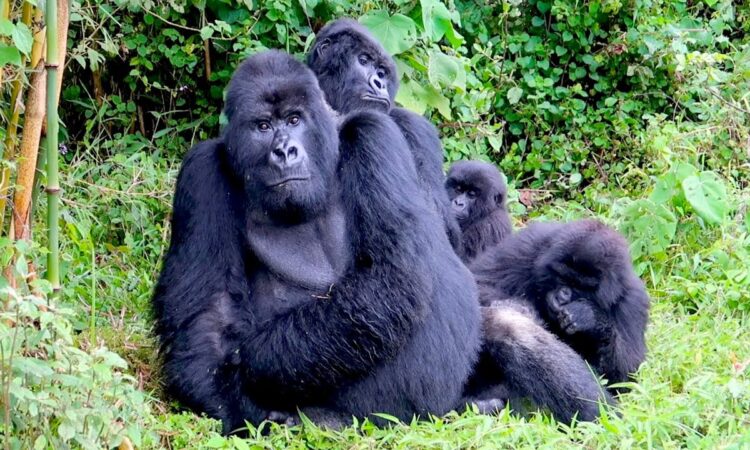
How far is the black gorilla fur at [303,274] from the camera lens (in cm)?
398

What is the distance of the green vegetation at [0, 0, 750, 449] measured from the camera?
3.42 metres

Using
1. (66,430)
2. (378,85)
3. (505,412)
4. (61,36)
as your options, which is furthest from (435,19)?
(66,430)

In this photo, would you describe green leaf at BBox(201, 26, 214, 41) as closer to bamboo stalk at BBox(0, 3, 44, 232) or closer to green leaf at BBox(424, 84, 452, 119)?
green leaf at BBox(424, 84, 452, 119)

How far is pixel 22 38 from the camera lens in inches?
126

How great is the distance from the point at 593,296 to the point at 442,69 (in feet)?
5.91

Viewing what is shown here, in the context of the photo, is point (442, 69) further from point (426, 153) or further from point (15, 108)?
point (15, 108)

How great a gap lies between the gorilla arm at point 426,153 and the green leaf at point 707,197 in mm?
1594

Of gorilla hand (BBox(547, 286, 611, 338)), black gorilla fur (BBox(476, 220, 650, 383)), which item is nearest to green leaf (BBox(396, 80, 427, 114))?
black gorilla fur (BBox(476, 220, 650, 383))

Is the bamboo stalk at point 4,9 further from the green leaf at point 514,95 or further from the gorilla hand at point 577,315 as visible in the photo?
the green leaf at point 514,95

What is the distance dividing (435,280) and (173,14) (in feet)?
10.0

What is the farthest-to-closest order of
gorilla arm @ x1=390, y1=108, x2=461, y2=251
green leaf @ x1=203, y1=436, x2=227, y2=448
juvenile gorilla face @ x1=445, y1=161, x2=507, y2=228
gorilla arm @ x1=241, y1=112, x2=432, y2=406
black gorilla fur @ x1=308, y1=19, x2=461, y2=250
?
juvenile gorilla face @ x1=445, y1=161, x2=507, y2=228, black gorilla fur @ x1=308, y1=19, x2=461, y2=250, gorilla arm @ x1=390, y1=108, x2=461, y2=251, gorilla arm @ x1=241, y1=112, x2=432, y2=406, green leaf @ x1=203, y1=436, x2=227, y2=448

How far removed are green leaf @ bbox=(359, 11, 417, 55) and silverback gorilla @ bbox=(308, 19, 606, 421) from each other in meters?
0.64

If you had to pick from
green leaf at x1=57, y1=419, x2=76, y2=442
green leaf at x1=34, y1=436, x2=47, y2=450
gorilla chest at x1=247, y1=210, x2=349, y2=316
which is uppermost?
gorilla chest at x1=247, y1=210, x2=349, y2=316

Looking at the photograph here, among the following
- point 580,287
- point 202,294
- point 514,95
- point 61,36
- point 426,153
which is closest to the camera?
point 61,36
